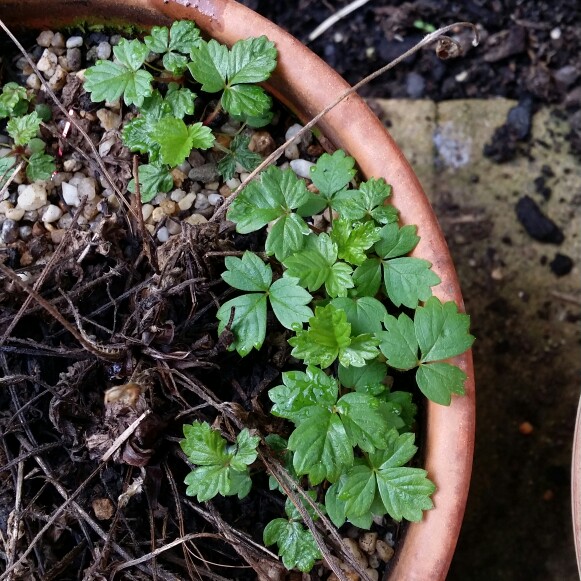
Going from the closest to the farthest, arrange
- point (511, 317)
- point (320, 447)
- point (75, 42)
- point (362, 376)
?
point (320, 447) → point (362, 376) → point (75, 42) → point (511, 317)

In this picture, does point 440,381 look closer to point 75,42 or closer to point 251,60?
point 251,60

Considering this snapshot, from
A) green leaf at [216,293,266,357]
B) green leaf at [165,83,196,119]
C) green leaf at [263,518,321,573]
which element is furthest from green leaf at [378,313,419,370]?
green leaf at [165,83,196,119]

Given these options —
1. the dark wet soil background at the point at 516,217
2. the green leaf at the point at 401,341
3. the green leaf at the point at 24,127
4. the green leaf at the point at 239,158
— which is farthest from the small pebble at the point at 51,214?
the dark wet soil background at the point at 516,217

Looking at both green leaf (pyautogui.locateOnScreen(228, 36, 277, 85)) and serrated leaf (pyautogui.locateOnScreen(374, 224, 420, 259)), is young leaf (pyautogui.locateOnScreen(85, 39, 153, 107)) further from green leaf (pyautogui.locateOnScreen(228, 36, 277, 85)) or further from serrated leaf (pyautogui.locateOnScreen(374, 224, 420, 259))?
serrated leaf (pyautogui.locateOnScreen(374, 224, 420, 259))

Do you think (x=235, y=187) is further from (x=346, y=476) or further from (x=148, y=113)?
(x=346, y=476)

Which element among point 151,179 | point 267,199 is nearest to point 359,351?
point 267,199

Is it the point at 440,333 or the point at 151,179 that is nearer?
the point at 440,333

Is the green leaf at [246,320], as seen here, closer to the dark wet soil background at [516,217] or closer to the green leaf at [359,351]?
the green leaf at [359,351]

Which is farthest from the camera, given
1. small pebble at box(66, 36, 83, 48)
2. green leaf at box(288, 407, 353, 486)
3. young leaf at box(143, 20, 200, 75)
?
small pebble at box(66, 36, 83, 48)
